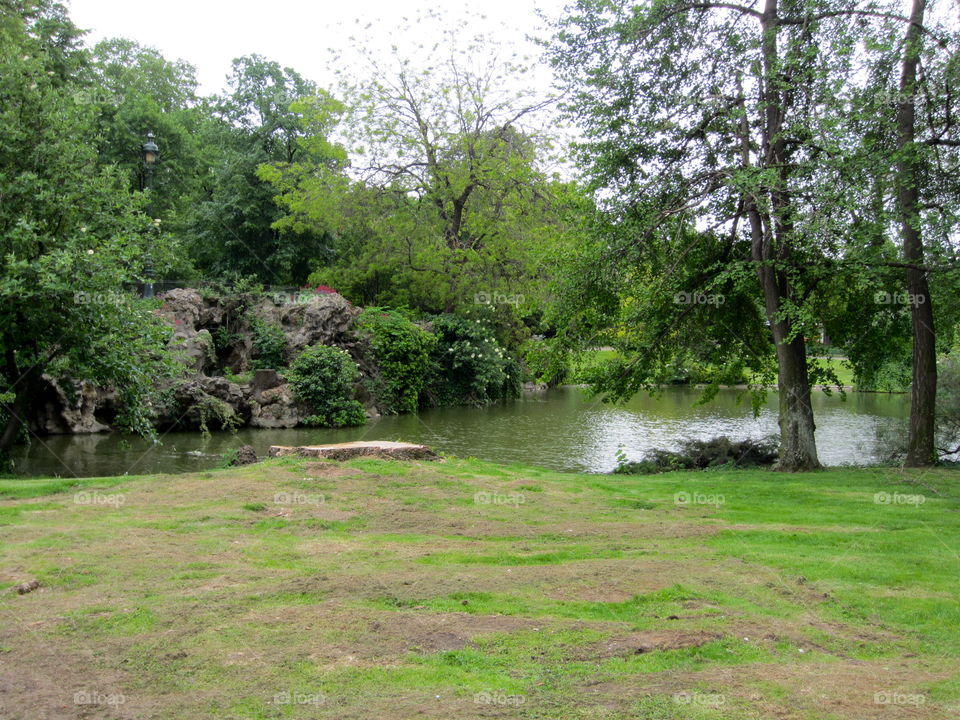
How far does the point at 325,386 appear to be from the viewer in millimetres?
27438

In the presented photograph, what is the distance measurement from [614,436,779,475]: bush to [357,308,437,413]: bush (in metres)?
14.3

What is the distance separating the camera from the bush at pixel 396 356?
1236 inches

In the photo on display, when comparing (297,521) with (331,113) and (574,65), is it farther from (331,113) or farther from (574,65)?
(331,113)

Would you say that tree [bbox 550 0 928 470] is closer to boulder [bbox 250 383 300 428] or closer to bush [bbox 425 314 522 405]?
boulder [bbox 250 383 300 428]

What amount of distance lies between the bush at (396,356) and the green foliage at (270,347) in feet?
12.0

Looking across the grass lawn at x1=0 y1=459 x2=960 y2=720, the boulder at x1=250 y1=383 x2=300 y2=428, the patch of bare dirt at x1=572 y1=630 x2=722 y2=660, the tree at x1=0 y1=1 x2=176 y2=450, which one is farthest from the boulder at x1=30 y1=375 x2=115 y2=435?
the patch of bare dirt at x1=572 y1=630 x2=722 y2=660

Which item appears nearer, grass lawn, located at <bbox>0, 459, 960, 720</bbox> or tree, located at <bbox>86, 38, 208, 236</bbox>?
grass lawn, located at <bbox>0, 459, 960, 720</bbox>

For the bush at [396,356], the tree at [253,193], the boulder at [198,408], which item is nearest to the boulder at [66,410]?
the boulder at [198,408]

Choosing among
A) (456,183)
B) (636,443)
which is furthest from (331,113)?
(636,443)

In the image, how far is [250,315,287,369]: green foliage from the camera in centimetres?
2842

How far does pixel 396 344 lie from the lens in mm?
31688

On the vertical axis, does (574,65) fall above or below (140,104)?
below

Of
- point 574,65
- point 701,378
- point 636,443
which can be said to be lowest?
point 636,443

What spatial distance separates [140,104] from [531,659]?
40.0 meters
